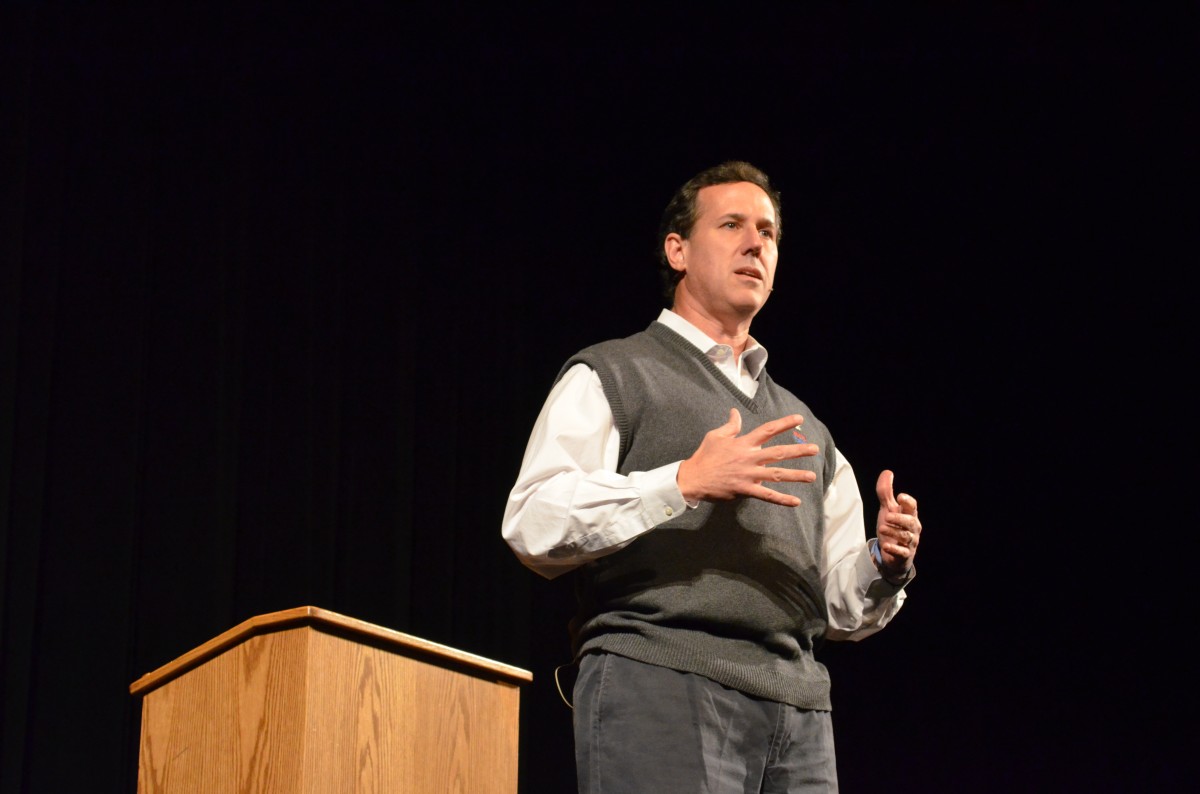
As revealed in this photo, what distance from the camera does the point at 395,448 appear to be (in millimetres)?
3594

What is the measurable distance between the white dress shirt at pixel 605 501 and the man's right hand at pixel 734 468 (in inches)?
1.0

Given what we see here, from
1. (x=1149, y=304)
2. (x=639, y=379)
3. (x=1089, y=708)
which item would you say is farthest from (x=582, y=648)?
(x=1149, y=304)

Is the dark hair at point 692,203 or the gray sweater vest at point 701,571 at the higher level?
the dark hair at point 692,203

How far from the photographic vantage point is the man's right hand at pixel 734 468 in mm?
1481

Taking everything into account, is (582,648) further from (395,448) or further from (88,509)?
(395,448)

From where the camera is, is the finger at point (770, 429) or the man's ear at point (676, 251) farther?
the man's ear at point (676, 251)

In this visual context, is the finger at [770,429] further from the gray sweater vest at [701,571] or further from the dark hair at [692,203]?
the dark hair at [692,203]

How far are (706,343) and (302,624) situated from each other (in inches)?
29.9

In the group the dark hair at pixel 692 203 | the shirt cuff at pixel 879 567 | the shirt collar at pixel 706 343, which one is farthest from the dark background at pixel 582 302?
the shirt cuff at pixel 879 567

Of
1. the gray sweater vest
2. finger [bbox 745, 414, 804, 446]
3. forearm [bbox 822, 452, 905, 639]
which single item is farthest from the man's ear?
finger [bbox 745, 414, 804, 446]

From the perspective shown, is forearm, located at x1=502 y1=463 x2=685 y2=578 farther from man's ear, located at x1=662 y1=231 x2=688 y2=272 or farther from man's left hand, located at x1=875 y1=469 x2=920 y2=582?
man's ear, located at x1=662 y1=231 x2=688 y2=272

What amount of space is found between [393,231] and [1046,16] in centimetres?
214

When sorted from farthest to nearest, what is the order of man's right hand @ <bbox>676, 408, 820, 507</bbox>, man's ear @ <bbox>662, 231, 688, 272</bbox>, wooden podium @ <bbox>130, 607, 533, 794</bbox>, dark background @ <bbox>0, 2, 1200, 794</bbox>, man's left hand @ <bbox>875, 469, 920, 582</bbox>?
dark background @ <bbox>0, 2, 1200, 794</bbox>
man's ear @ <bbox>662, 231, 688, 272</bbox>
man's left hand @ <bbox>875, 469, 920, 582</bbox>
man's right hand @ <bbox>676, 408, 820, 507</bbox>
wooden podium @ <bbox>130, 607, 533, 794</bbox>

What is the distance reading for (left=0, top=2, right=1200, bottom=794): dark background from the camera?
306cm
